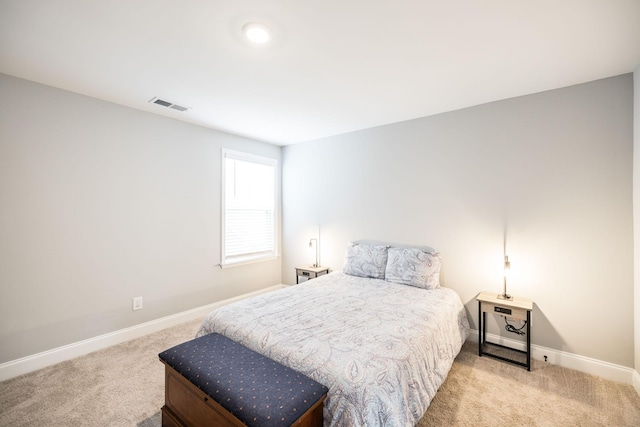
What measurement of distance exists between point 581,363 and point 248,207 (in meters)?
4.11

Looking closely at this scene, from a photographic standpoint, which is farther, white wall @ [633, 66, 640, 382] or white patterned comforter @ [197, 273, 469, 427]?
white wall @ [633, 66, 640, 382]

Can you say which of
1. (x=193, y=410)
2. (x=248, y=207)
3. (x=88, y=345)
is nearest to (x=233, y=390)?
(x=193, y=410)

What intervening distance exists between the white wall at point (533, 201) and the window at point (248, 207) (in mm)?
1630

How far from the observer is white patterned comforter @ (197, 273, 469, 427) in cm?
140

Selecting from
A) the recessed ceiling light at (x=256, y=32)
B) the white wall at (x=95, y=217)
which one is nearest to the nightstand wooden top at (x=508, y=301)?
the recessed ceiling light at (x=256, y=32)

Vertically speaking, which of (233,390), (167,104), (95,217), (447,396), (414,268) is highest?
(167,104)

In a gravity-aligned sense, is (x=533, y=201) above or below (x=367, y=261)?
above

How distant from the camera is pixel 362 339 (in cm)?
176

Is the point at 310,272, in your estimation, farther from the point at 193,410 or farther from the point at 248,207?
the point at 193,410

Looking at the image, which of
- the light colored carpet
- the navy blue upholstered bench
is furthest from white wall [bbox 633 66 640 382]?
the navy blue upholstered bench

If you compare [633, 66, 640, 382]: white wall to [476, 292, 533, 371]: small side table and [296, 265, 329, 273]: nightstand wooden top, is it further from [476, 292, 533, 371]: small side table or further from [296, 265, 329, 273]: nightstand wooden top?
[296, 265, 329, 273]: nightstand wooden top

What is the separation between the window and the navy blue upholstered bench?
220 cm

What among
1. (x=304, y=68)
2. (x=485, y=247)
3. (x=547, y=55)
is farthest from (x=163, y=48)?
(x=485, y=247)

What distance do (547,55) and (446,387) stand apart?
8.68ft
